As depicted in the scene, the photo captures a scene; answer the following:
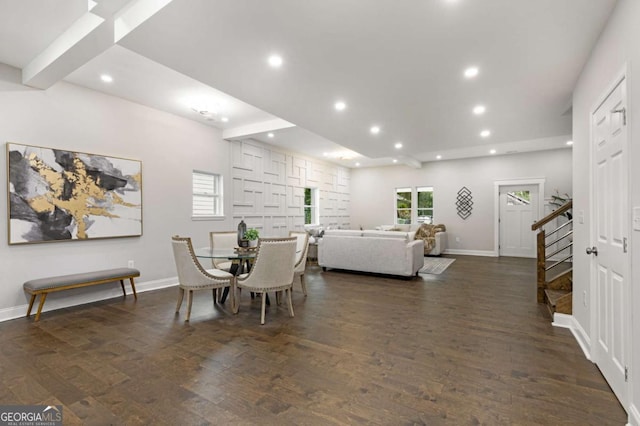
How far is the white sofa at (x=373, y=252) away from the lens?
5.25 m

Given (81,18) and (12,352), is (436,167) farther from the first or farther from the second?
(12,352)

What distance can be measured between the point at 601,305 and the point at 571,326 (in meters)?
1.01

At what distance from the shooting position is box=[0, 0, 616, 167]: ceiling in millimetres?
2162

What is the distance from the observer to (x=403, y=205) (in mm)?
9773

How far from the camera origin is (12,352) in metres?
2.51

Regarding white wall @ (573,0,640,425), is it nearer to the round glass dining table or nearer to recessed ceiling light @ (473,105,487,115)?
recessed ceiling light @ (473,105,487,115)

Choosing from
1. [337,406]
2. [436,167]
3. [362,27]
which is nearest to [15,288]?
[337,406]

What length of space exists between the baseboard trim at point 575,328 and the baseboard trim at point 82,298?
17.2ft

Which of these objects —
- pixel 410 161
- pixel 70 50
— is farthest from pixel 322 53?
pixel 410 161

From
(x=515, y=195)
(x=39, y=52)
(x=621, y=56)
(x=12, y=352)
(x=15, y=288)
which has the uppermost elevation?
(x=39, y=52)

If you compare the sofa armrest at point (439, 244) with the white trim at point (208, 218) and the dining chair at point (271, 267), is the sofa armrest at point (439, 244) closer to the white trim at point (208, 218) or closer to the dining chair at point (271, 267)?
the white trim at point (208, 218)

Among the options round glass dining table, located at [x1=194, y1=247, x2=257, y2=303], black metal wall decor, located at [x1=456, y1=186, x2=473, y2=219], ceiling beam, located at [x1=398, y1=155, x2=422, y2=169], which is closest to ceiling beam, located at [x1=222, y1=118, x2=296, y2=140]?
round glass dining table, located at [x1=194, y1=247, x2=257, y2=303]

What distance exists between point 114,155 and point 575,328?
5919 mm

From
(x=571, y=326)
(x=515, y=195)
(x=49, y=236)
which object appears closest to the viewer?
(x=571, y=326)
